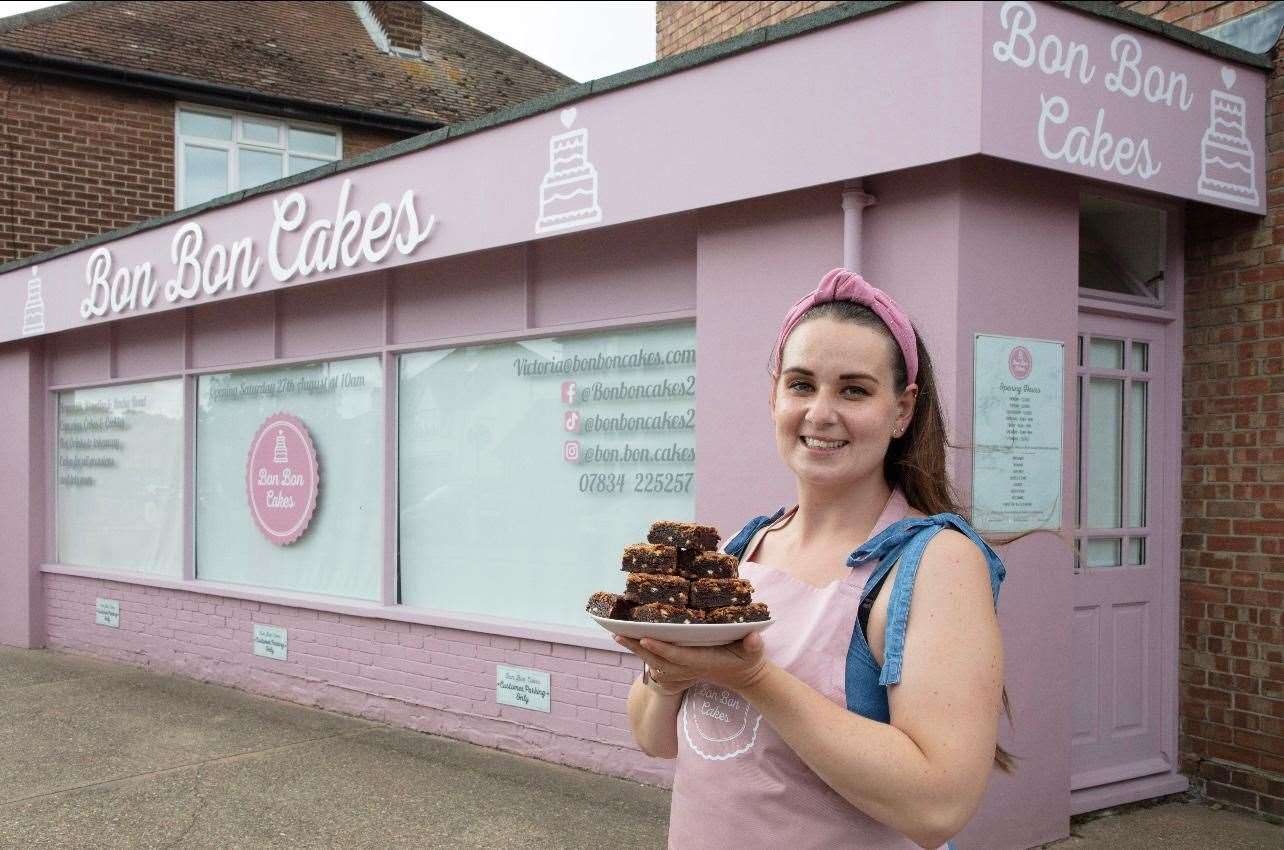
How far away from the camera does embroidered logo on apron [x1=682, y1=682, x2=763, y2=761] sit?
1.81 m

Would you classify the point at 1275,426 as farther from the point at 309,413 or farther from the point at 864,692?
the point at 309,413

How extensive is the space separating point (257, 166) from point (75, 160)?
2.04 m

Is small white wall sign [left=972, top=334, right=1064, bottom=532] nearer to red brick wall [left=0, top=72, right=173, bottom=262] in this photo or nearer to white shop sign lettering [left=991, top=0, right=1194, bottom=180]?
white shop sign lettering [left=991, top=0, right=1194, bottom=180]

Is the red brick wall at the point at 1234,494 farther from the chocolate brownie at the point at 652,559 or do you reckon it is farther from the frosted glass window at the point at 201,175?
the frosted glass window at the point at 201,175

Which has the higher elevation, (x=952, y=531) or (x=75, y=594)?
(x=952, y=531)

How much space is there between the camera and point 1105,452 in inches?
218

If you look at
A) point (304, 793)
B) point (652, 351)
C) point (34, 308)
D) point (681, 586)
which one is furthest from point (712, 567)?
point (34, 308)

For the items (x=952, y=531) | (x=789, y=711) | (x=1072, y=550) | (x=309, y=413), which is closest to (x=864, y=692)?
(x=789, y=711)

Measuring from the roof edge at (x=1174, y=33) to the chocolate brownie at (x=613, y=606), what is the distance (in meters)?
3.60

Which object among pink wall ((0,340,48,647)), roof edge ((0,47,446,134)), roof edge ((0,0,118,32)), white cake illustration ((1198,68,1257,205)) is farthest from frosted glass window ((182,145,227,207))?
white cake illustration ((1198,68,1257,205))

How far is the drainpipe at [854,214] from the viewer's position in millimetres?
4777

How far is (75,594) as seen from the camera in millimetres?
10617

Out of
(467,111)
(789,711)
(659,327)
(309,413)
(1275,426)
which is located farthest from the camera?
(467,111)

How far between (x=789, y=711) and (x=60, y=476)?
11.1m
